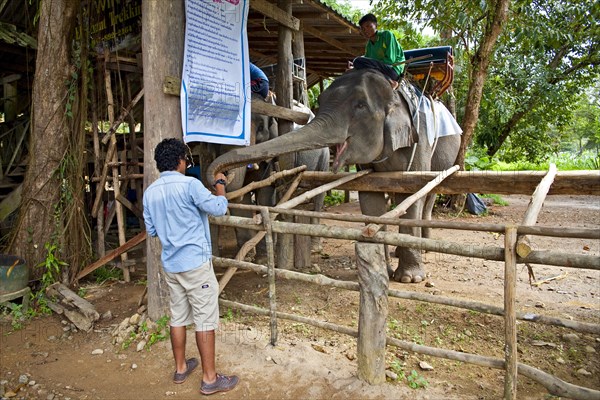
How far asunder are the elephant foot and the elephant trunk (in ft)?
6.12

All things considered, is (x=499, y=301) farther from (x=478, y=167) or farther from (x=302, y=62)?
(x=478, y=167)

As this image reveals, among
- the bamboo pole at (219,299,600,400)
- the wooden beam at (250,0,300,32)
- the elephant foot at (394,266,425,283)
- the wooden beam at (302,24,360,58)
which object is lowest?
the elephant foot at (394,266,425,283)

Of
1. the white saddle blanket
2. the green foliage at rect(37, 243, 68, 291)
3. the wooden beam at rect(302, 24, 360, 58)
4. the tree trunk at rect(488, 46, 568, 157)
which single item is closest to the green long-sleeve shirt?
the white saddle blanket

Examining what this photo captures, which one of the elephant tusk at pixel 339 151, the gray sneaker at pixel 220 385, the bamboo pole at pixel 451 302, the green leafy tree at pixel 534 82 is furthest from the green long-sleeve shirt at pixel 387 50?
the green leafy tree at pixel 534 82

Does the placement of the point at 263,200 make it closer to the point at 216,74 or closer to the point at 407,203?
the point at 216,74

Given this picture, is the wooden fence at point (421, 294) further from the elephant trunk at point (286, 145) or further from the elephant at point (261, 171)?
the elephant at point (261, 171)

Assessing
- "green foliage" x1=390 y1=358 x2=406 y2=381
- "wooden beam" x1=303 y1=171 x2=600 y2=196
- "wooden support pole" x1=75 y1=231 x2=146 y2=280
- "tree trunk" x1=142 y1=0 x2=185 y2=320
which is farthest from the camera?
"wooden support pole" x1=75 y1=231 x2=146 y2=280

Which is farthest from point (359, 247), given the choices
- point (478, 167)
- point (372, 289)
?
point (478, 167)

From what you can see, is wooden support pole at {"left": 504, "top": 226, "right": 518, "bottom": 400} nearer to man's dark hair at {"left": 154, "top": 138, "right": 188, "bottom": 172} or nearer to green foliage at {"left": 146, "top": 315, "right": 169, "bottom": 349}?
man's dark hair at {"left": 154, "top": 138, "right": 188, "bottom": 172}

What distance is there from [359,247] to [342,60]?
683cm

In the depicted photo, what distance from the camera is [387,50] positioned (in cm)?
484

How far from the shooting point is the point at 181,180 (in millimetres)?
2801

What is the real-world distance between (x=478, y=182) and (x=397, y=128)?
1.03 m

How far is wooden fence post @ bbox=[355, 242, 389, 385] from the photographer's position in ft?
9.04
